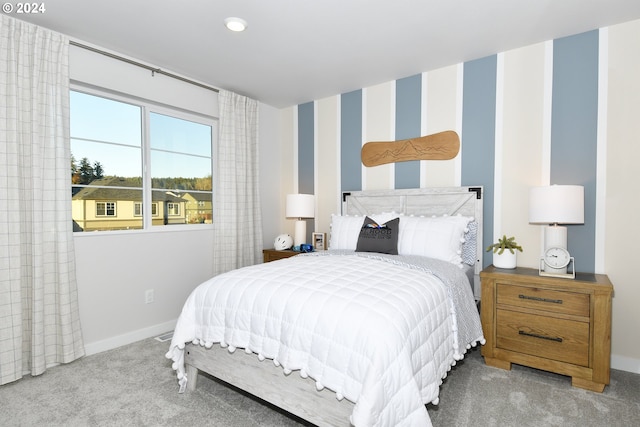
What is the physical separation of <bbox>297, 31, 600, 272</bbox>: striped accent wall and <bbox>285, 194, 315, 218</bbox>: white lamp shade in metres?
0.54

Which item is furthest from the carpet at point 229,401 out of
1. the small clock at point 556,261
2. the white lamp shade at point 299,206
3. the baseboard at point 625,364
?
the white lamp shade at point 299,206

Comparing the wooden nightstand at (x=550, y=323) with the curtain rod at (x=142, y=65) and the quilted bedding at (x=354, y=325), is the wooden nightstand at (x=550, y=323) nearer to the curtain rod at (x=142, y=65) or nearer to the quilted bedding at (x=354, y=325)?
the quilted bedding at (x=354, y=325)

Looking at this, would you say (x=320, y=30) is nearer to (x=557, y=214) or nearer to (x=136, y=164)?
(x=136, y=164)

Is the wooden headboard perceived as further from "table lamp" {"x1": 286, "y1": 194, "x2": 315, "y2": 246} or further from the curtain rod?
the curtain rod

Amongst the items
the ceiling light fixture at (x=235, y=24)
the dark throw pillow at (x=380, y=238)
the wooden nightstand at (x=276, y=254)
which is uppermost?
the ceiling light fixture at (x=235, y=24)

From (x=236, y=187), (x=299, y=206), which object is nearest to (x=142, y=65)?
(x=236, y=187)

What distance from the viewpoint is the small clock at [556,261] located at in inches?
94.0

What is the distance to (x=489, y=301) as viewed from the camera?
2.49 metres

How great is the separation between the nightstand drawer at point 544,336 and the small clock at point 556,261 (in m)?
0.32

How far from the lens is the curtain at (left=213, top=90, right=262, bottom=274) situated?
3662 millimetres

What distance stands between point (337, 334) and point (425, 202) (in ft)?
6.89

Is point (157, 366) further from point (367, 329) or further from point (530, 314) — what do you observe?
point (530, 314)

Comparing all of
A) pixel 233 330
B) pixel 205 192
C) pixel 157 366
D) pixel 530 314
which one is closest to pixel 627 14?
pixel 530 314

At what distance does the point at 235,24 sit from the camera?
2.43 meters
